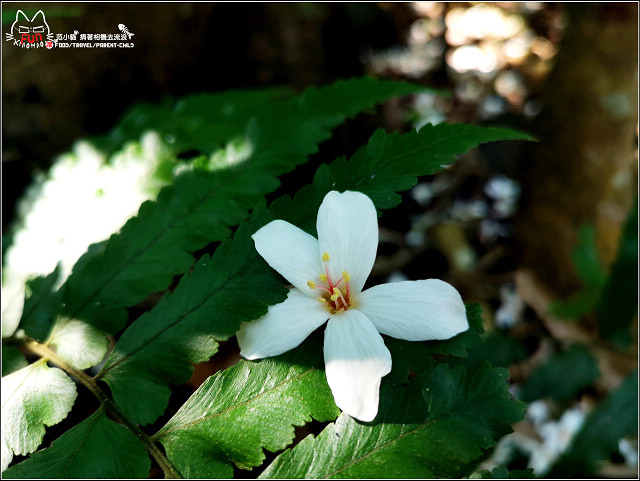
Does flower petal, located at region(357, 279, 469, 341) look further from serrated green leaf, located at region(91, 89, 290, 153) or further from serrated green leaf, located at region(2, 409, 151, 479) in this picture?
serrated green leaf, located at region(91, 89, 290, 153)

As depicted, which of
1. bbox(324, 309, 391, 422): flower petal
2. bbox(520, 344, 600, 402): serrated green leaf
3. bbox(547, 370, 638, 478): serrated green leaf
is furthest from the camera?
bbox(520, 344, 600, 402): serrated green leaf

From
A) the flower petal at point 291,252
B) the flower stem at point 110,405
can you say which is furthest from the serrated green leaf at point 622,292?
the flower stem at point 110,405

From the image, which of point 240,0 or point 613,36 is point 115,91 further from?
point 613,36

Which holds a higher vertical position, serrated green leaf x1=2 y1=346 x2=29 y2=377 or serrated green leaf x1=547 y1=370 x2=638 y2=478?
serrated green leaf x1=2 y1=346 x2=29 y2=377

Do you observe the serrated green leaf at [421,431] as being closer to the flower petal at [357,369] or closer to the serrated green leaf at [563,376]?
the flower petal at [357,369]

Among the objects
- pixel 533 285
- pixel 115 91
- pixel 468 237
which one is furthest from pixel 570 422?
pixel 115 91

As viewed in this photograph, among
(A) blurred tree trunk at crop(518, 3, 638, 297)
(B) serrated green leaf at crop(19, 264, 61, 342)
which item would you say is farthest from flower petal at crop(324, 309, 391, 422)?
(A) blurred tree trunk at crop(518, 3, 638, 297)

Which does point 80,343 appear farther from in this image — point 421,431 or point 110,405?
point 421,431
